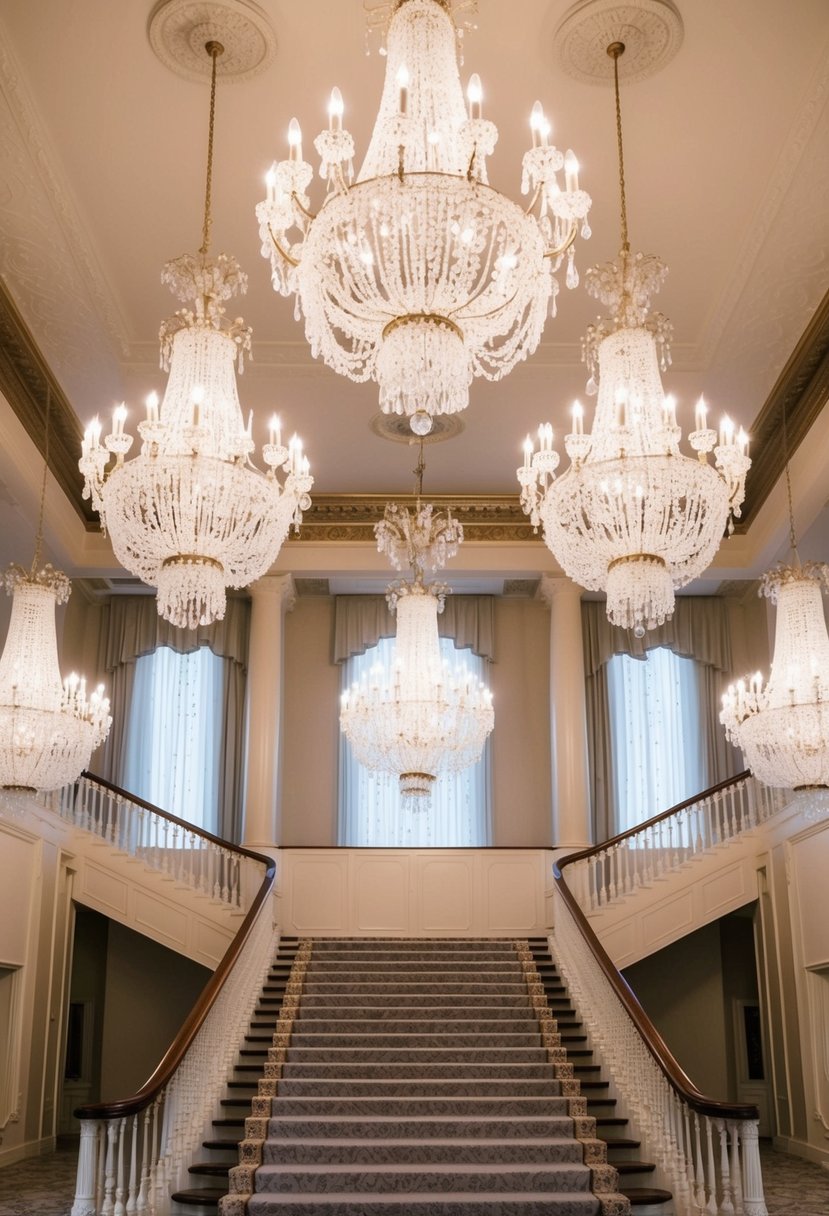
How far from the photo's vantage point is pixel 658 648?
15766 millimetres

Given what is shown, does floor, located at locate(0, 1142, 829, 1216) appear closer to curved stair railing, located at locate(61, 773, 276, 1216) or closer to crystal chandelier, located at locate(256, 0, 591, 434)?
curved stair railing, located at locate(61, 773, 276, 1216)

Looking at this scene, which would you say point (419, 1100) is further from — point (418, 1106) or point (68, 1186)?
point (68, 1186)

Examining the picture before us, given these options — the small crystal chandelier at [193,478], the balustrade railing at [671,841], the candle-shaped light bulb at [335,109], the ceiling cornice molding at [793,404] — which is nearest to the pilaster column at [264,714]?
the balustrade railing at [671,841]

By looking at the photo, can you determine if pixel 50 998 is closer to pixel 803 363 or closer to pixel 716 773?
pixel 716 773

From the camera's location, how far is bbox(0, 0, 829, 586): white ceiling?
6711 millimetres

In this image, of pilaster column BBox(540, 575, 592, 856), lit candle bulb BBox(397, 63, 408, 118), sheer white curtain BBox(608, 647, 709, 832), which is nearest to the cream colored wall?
sheer white curtain BBox(608, 647, 709, 832)

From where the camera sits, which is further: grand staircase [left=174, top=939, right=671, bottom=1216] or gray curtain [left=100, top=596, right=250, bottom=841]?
gray curtain [left=100, top=596, right=250, bottom=841]

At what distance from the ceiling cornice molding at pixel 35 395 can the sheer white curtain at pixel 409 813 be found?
4970mm

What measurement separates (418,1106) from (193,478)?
213 inches

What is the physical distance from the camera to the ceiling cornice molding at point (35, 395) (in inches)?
371

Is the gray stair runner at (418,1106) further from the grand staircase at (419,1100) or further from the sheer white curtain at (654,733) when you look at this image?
the sheer white curtain at (654,733)

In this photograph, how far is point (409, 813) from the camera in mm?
15078

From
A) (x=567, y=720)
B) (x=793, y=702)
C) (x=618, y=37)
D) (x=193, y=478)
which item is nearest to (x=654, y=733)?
(x=567, y=720)

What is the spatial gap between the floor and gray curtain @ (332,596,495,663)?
6.67 meters
